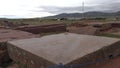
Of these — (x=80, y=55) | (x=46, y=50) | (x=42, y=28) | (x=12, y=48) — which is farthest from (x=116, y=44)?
(x=42, y=28)

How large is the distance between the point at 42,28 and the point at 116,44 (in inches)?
269

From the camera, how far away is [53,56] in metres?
2.76

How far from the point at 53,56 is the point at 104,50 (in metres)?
0.85

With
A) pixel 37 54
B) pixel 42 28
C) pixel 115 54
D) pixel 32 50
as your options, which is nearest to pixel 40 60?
pixel 37 54

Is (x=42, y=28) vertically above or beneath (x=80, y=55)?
beneath

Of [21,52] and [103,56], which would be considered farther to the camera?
[21,52]

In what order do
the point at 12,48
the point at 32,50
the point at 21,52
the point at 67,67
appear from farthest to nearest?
the point at 12,48, the point at 21,52, the point at 32,50, the point at 67,67

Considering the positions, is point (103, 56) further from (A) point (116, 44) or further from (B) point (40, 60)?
(B) point (40, 60)

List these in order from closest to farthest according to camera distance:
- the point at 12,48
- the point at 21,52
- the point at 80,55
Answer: the point at 80,55 → the point at 21,52 → the point at 12,48

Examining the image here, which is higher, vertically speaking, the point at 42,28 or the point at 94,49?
the point at 94,49

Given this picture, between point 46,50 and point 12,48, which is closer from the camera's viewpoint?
point 46,50

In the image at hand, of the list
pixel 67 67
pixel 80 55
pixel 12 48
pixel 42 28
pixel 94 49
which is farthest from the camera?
pixel 42 28

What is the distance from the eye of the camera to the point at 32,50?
130 inches

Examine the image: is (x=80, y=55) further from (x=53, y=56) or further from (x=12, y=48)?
(x=12, y=48)
